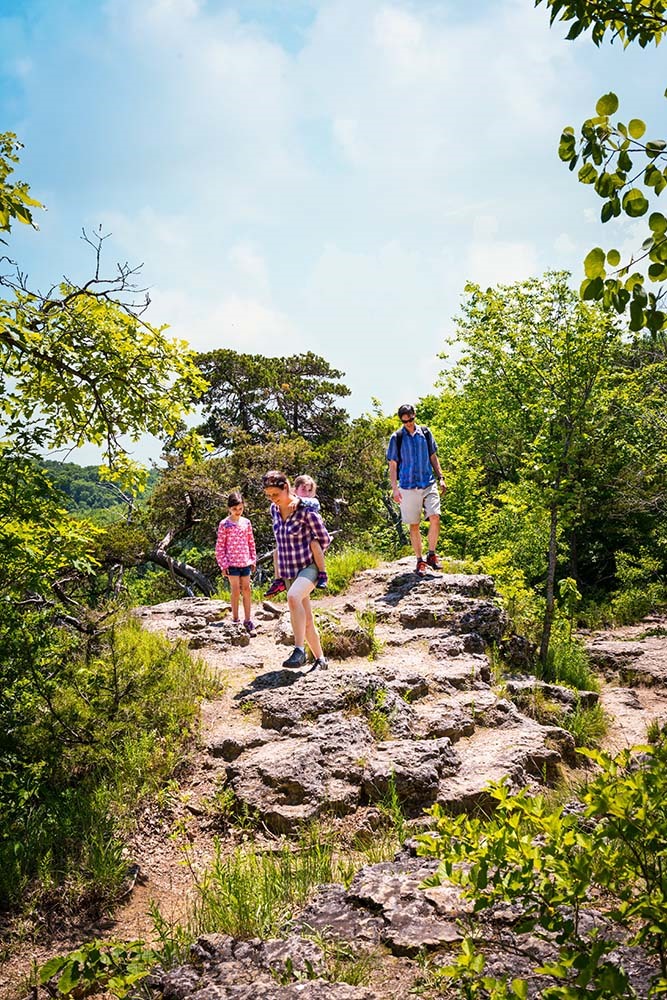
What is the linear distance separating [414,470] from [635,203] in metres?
7.43

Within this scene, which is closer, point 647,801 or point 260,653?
point 647,801

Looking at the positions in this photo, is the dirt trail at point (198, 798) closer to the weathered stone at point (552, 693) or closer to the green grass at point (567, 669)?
the green grass at point (567, 669)

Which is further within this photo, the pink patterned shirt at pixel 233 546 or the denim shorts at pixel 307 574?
the pink patterned shirt at pixel 233 546

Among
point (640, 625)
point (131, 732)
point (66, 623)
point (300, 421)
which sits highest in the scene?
point (300, 421)

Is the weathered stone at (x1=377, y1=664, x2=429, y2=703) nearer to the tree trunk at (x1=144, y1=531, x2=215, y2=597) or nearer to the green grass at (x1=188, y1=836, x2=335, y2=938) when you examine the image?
the green grass at (x1=188, y1=836, x2=335, y2=938)

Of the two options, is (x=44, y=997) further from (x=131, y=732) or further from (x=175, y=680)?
(x=175, y=680)

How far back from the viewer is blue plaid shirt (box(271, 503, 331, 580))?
6.76 m

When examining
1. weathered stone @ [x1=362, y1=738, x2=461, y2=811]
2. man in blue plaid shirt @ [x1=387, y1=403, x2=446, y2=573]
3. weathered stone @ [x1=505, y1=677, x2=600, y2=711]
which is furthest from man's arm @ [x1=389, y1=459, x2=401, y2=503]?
weathered stone @ [x1=362, y1=738, x2=461, y2=811]

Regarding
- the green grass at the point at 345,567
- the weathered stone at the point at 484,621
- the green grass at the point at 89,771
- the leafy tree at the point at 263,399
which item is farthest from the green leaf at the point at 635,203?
the leafy tree at the point at 263,399

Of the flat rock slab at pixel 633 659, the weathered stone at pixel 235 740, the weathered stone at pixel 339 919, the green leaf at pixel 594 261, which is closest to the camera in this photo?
the green leaf at pixel 594 261

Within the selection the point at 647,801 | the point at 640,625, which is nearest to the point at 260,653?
the point at 647,801

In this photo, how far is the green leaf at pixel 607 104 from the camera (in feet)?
6.09

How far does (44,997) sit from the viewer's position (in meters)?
3.24

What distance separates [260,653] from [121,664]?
217cm
